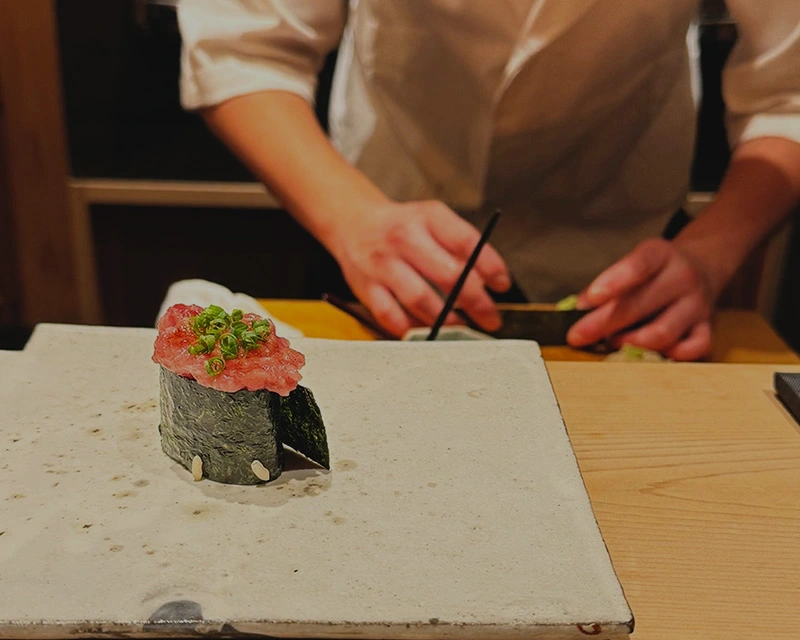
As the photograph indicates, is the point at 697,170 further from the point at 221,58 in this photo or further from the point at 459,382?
the point at 459,382

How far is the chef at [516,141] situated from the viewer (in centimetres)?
126

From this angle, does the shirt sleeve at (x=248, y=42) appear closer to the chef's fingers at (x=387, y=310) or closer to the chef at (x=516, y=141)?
the chef at (x=516, y=141)

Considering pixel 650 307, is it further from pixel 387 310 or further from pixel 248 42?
pixel 248 42

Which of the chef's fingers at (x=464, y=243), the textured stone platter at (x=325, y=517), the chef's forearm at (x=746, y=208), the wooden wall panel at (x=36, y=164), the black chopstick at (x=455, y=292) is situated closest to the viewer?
the textured stone platter at (x=325, y=517)

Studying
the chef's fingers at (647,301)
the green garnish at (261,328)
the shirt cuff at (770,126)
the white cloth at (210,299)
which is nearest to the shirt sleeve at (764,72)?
the shirt cuff at (770,126)

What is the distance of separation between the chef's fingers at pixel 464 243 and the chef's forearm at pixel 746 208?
34 cm

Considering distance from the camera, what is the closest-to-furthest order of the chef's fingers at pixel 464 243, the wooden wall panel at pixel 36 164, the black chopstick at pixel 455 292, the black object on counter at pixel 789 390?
the black object on counter at pixel 789 390 < the black chopstick at pixel 455 292 < the chef's fingers at pixel 464 243 < the wooden wall panel at pixel 36 164

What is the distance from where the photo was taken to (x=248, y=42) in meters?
1.45

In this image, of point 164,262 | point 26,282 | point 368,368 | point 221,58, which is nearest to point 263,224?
point 164,262

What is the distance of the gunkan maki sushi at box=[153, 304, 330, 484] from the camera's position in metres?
0.72

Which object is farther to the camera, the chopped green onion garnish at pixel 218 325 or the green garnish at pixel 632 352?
the green garnish at pixel 632 352

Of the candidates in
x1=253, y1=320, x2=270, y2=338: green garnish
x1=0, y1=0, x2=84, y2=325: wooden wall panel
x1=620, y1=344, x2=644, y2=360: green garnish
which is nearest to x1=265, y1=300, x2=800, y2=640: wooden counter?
x1=620, y1=344, x2=644, y2=360: green garnish

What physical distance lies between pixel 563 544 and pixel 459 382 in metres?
0.26

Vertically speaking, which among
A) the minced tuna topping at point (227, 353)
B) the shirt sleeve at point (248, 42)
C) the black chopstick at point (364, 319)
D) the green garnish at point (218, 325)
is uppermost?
the shirt sleeve at point (248, 42)
